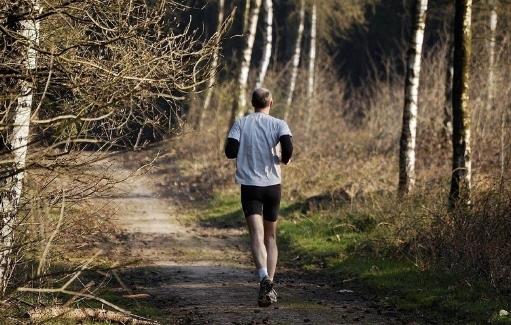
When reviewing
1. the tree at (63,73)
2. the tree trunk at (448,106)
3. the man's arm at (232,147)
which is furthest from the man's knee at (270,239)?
the tree trunk at (448,106)

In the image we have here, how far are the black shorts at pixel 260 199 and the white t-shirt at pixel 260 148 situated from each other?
5cm

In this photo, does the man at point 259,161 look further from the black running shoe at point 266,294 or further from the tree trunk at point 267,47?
the tree trunk at point 267,47

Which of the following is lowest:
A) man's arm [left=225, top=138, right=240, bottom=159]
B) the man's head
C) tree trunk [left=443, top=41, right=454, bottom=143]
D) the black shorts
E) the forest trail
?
the forest trail

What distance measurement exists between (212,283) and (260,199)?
2.26 meters

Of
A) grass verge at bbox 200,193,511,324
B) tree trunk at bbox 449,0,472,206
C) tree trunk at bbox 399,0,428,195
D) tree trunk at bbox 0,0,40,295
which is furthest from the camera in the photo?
tree trunk at bbox 399,0,428,195

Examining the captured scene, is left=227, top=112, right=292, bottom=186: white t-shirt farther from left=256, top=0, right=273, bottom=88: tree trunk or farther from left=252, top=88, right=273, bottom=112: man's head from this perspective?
left=256, top=0, right=273, bottom=88: tree trunk

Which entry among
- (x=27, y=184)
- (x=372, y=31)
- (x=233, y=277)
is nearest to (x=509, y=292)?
(x=233, y=277)

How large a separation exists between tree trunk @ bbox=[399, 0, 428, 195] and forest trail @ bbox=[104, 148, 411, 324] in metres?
3.08

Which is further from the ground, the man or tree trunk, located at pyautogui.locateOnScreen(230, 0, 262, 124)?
tree trunk, located at pyautogui.locateOnScreen(230, 0, 262, 124)

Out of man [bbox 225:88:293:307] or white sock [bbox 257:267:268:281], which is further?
man [bbox 225:88:293:307]

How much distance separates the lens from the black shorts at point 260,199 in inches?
369

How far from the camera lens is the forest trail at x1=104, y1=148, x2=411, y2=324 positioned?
9.02 meters

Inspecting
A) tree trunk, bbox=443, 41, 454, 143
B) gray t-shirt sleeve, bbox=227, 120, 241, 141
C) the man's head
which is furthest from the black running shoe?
tree trunk, bbox=443, 41, 454, 143

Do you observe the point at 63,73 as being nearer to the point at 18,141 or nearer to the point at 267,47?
the point at 18,141
